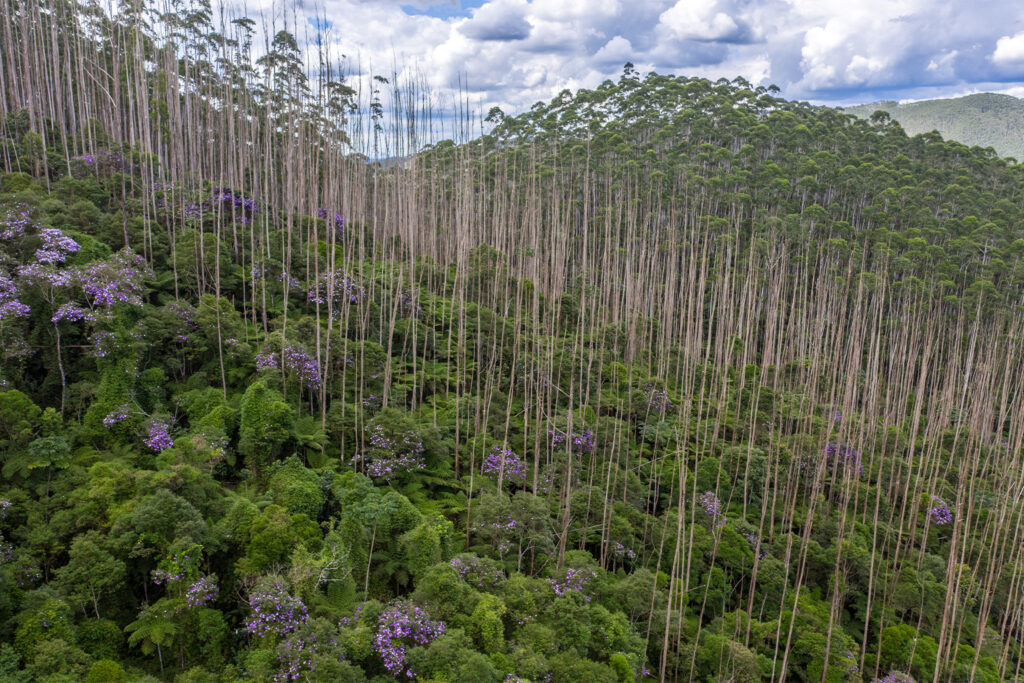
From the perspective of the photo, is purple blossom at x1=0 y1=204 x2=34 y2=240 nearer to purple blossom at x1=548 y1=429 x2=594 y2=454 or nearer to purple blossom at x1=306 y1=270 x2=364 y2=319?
purple blossom at x1=306 y1=270 x2=364 y2=319

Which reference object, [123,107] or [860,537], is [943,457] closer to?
[860,537]

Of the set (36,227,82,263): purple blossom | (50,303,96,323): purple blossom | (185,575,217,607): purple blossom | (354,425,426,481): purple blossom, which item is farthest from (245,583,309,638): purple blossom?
(36,227,82,263): purple blossom

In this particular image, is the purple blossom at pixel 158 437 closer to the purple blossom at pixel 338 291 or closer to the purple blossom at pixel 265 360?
the purple blossom at pixel 265 360

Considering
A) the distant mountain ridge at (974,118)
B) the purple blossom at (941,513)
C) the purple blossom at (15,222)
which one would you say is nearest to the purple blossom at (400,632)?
the purple blossom at (15,222)

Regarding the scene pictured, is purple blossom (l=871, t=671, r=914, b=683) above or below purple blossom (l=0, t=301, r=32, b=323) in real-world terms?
below

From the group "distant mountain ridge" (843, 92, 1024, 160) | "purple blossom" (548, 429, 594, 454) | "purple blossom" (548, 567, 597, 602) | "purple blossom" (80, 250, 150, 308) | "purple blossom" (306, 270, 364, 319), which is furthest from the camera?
"distant mountain ridge" (843, 92, 1024, 160)

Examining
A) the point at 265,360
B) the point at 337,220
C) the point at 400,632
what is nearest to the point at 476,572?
the point at 400,632
